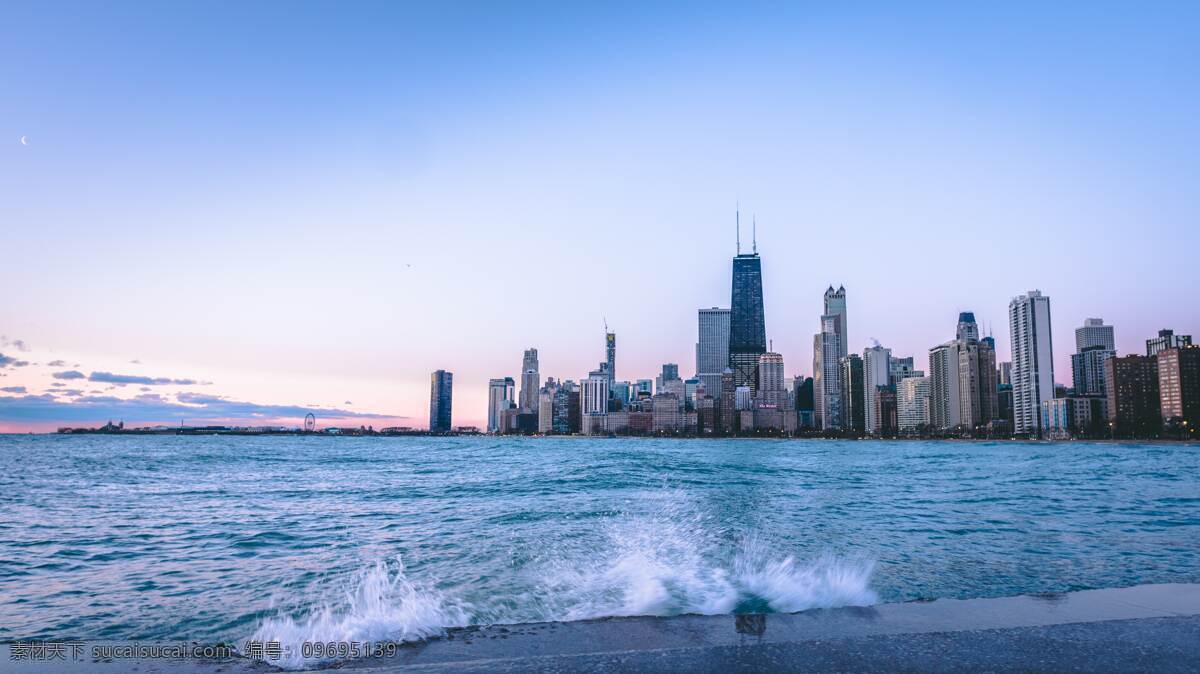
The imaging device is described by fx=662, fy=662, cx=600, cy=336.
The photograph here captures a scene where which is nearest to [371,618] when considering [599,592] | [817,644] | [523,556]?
[599,592]

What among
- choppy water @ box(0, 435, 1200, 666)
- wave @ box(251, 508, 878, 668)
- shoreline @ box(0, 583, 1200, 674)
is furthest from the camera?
choppy water @ box(0, 435, 1200, 666)

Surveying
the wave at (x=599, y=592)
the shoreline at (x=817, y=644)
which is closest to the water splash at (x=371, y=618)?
the wave at (x=599, y=592)

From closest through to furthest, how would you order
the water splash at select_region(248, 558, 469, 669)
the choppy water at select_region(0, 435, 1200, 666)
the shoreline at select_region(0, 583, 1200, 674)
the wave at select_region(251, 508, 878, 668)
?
1. the shoreline at select_region(0, 583, 1200, 674)
2. the water splash at select_region(248, 558, 469, 669)
3. the wave at select_region(251, 508, 878, 668)
4. the choppy water at select_region(0, 435, 1200, 666)

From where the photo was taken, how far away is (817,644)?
5395 mm

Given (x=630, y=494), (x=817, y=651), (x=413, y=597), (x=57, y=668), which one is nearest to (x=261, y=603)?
(x=413, y=597)

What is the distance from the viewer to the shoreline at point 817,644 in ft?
16.2

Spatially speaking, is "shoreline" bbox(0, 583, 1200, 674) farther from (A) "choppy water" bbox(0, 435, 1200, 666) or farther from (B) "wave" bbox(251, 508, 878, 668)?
(A) "choppy water" bbox(0, 435, 1200, 666)

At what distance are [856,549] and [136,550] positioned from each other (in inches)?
639

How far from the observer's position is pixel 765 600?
31.3 feet

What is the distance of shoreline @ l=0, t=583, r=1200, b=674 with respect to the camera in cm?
494

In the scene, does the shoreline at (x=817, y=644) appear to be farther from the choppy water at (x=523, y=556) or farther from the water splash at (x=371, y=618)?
the choppy water at (x=523, y=556)

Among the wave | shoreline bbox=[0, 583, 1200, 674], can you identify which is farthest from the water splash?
shoreline bbox=[0, 583, 1200, 674]

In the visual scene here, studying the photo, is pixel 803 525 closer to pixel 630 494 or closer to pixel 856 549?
pixel 856 549

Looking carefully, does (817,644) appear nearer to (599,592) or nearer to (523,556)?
(599,592)
